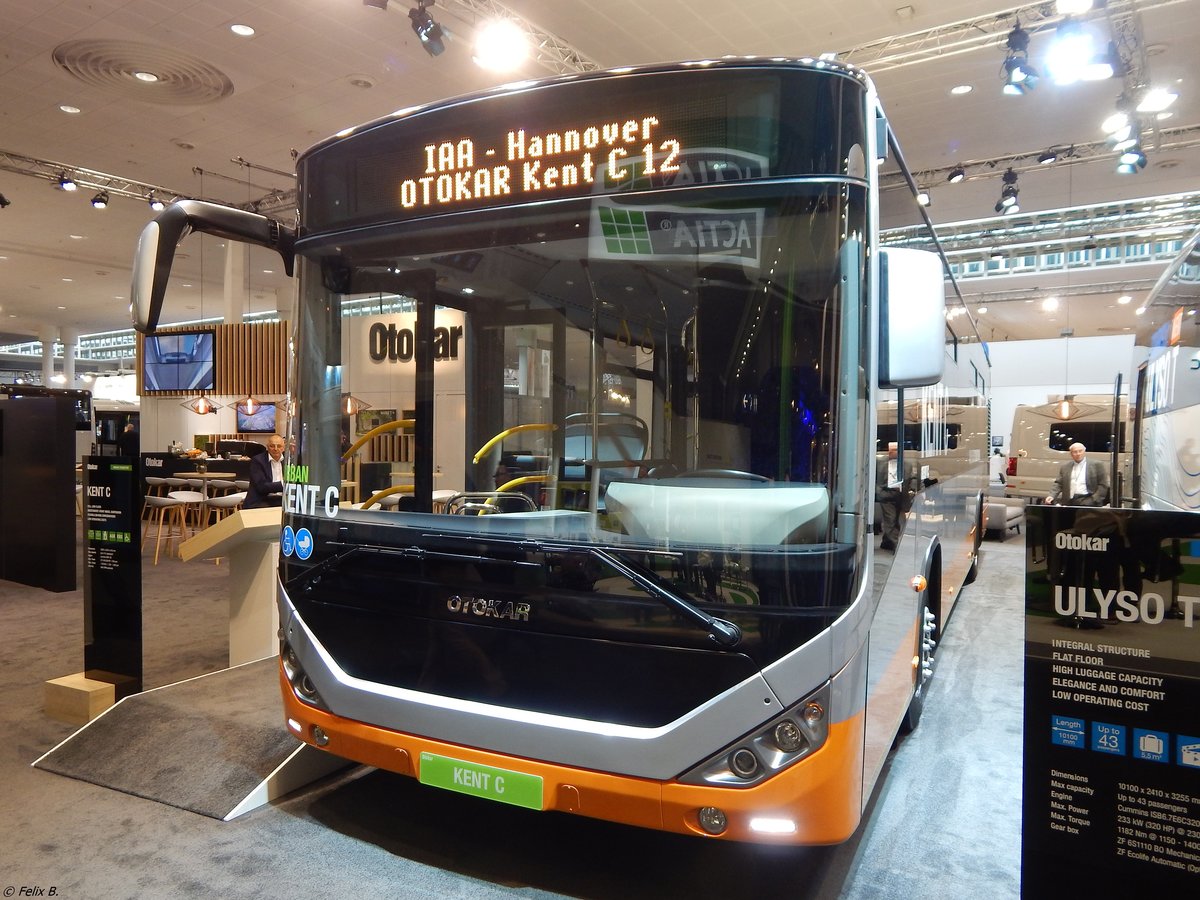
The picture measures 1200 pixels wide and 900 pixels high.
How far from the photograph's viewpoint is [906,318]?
7.36 feet

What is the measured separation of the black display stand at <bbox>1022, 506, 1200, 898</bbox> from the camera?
1.73 m

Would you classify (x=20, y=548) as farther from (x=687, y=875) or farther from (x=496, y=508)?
(x=687, y=875)

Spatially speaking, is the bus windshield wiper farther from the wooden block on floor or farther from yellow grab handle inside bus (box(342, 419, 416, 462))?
the wooden block on floor

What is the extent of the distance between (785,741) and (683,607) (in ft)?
1.38

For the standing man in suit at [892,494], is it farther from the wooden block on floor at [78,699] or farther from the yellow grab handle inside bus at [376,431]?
the wooden block on floor at [78,699]

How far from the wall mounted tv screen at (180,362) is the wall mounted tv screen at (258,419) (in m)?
1.65

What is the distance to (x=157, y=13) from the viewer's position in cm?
694

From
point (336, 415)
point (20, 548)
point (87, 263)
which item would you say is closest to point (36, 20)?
point (20, 548)

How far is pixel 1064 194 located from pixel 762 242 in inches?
485

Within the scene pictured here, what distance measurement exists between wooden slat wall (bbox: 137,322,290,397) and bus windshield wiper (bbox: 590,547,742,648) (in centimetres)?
1309

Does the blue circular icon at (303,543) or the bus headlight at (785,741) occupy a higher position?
the blue circular icon at (303,543)

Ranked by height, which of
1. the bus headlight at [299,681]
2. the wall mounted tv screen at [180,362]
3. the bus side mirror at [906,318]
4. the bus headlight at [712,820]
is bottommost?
the bus headlight at [712,820]

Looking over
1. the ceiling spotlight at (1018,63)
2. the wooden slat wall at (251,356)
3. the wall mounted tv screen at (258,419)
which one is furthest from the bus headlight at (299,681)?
the wall mounted tv screen at (258,419)

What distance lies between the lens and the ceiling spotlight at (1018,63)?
6652 mm
